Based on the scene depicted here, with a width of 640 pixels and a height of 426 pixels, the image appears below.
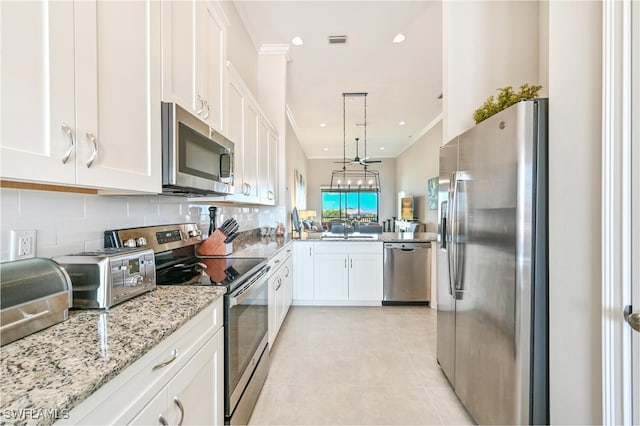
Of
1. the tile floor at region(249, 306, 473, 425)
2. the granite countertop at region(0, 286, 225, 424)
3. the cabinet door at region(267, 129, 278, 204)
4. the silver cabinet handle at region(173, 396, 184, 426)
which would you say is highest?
the cabinet door at region(267, 129, 278, 204)

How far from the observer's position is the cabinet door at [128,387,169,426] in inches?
30.3

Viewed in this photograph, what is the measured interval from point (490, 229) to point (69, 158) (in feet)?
5.86

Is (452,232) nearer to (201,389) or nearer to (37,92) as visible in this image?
(201,389)

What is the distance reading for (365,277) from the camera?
3889 mm

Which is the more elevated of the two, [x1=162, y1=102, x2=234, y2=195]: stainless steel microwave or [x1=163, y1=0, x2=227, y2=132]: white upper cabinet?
[x1=163, y1=0, x2=227, y2=132]: white upper cabinet

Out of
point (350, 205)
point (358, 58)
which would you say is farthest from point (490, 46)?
point (350, 205)

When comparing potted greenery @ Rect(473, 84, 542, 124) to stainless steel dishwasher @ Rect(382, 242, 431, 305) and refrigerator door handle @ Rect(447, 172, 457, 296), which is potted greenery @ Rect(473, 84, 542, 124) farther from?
stainless steel dishwasher @ Rect(382, 242, 431, 305)

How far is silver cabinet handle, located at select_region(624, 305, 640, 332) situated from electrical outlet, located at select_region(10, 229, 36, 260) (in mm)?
1964

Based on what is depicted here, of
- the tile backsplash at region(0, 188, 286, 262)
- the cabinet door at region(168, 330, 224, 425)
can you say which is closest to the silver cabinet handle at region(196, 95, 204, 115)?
the tile backsplash at region(0, 188, 286, 262)

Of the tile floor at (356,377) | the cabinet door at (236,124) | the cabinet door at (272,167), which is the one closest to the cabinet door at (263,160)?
the cabinet door at (272,167)

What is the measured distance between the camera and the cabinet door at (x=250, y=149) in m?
2.53

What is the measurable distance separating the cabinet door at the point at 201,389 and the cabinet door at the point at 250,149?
4.97 ft

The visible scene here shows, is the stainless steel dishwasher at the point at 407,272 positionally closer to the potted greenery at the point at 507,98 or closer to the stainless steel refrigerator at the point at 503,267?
the stainless steel refrigerator at the point at 503,267

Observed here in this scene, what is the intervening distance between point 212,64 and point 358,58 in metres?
2.53
